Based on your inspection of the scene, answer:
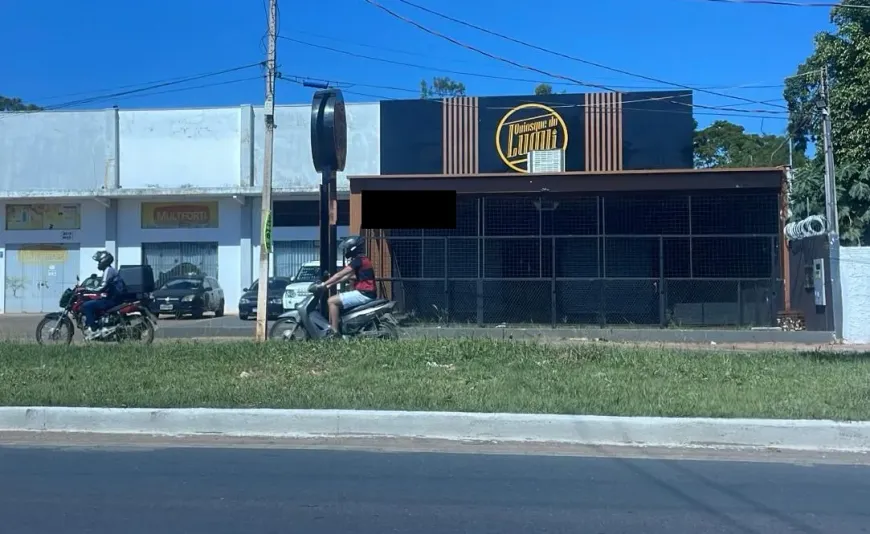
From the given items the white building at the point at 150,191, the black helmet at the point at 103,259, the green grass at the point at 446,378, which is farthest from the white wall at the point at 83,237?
the green grass at the point at 446,378

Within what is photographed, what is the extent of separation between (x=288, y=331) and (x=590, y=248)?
10.9m

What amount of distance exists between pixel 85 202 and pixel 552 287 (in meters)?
18.3

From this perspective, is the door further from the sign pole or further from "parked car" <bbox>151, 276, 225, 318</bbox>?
the sign pole

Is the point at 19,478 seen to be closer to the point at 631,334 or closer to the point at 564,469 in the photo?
the point at 564,469

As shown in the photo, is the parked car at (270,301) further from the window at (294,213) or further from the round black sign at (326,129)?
the round black sign at (326,129)

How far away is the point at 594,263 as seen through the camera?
21922mm

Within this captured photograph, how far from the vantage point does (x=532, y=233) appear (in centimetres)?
2255

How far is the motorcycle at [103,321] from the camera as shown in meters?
14.0

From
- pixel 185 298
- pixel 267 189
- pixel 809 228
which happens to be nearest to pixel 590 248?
pixel 809 228

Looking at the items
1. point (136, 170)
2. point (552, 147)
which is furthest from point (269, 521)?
point (136, 170)

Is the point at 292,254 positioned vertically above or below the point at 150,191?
below

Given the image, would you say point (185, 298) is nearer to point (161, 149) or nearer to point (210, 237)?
point (210, 237)

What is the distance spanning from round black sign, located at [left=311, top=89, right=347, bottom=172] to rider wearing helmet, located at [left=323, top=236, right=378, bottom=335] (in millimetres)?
1760

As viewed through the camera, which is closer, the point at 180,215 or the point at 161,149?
the point at 161,149
